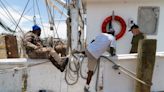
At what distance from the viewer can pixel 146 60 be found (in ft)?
17.4

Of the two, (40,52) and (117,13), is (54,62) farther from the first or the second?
(117,13)

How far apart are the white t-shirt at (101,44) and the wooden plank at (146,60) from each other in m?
0.63

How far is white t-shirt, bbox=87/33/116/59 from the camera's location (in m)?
5.32

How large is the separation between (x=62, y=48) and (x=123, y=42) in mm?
2382

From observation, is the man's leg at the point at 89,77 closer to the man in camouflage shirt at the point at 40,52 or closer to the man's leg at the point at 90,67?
the man's leg at the point at 90,67

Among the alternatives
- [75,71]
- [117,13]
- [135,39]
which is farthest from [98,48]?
[117,13]

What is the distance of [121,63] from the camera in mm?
5711

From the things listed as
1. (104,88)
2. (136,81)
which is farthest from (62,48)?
(136,81)

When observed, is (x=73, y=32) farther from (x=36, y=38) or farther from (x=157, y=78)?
(x=157, y=78)

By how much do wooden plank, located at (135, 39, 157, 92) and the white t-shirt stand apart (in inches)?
24.7

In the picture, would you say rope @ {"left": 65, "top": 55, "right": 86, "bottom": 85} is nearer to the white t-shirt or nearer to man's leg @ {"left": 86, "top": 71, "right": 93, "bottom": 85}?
man's leg @ {"left": 86, "top": 71, "right": 93, "bottom": 85}

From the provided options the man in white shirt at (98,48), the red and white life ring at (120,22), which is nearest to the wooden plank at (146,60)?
the man in white shirt at (98,48)

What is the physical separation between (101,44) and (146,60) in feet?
3.28

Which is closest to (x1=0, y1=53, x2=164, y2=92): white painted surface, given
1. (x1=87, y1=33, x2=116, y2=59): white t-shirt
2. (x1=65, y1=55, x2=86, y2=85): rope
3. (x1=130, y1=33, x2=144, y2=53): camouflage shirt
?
(x1=65, y1=55, x2=86, y2=85): rope
